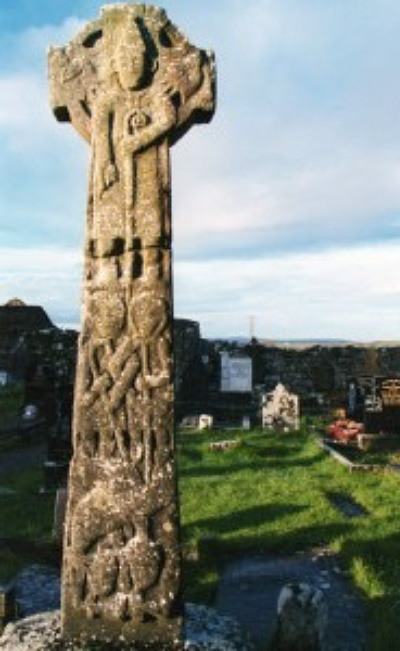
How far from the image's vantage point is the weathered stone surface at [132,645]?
11.4ft

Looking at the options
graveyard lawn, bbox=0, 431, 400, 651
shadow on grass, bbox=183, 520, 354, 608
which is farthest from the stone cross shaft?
shadow on grass, bbox=183, 520, 354, 608

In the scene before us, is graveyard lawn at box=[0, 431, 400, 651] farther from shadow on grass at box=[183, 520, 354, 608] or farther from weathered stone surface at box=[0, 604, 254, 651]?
weathered stone surface at box=[0, 604, 254, 651]

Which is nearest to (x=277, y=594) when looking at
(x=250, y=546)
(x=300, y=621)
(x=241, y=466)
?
(x=250, y=546)

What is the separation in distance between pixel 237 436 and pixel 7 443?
5581 millimetres

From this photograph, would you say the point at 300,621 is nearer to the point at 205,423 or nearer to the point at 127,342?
the point at 127,342

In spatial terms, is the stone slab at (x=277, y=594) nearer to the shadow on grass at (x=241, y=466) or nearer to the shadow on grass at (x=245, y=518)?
the shadow on grass at (x=245, y=518)

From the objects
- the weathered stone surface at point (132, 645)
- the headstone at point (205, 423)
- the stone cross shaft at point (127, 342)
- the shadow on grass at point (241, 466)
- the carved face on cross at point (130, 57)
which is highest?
the carved face on cross at point (130, 57)

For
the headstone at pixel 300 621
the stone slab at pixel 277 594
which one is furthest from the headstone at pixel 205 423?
the headstone at pixel 300 621

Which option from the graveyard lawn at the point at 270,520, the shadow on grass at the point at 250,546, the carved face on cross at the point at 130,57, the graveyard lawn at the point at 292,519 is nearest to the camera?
the carved face on cross at the point at 130,57

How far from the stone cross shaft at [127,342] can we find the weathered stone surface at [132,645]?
0.27ft

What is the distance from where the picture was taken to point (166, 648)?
346 cm

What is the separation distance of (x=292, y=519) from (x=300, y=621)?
13.6 ft

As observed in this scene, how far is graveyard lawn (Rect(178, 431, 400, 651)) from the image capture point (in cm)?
630

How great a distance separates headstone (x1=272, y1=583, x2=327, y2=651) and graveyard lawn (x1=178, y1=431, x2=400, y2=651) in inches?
25.2
